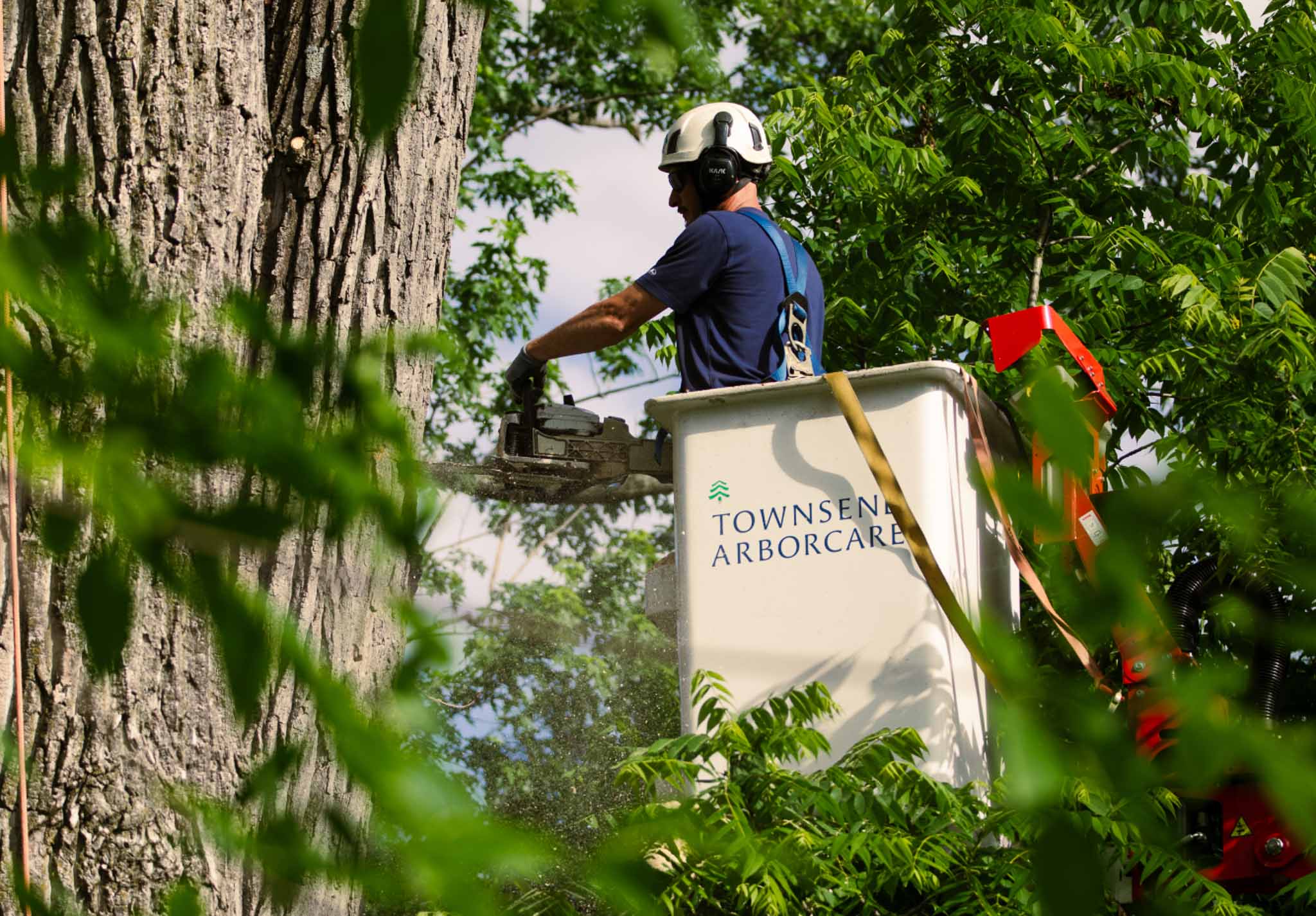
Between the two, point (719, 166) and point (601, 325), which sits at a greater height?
point (719, 166)

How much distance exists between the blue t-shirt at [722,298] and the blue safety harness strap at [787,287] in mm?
17

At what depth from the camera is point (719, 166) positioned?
15.0 ft

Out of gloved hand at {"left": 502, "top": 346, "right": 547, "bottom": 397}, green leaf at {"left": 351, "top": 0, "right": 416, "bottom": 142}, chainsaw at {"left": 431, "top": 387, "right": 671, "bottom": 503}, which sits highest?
gloved hand at {"left": 502, "top": 346, "right": 547, "bottom": 397}

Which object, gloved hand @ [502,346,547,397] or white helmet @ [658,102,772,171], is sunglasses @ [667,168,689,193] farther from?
gloved hand @ [502,346,547,397]

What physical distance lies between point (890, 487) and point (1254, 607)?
1.28 m

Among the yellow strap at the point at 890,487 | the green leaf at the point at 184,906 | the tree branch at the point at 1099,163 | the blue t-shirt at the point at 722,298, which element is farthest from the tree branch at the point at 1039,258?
the green leaf at the point at 184,906

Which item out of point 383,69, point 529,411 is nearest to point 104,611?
point 383,69

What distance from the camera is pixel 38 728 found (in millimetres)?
1996

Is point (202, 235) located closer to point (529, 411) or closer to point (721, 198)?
point (529, 411)

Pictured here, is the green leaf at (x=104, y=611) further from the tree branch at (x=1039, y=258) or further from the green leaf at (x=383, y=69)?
the tree branch at (x=1039, y=258)

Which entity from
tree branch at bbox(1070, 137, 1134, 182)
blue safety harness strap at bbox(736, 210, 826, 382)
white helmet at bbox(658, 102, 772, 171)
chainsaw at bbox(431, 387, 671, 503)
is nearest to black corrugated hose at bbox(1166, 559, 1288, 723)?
blue safety harness strap at bbox(736, 210, 826, 382)

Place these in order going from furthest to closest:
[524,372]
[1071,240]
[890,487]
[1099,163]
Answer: [1099,163]
[1071,240]
[524,372]
[890,487]

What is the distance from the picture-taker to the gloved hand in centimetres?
455

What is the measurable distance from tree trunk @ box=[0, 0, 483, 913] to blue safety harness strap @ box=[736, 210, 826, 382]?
1.90 metres
